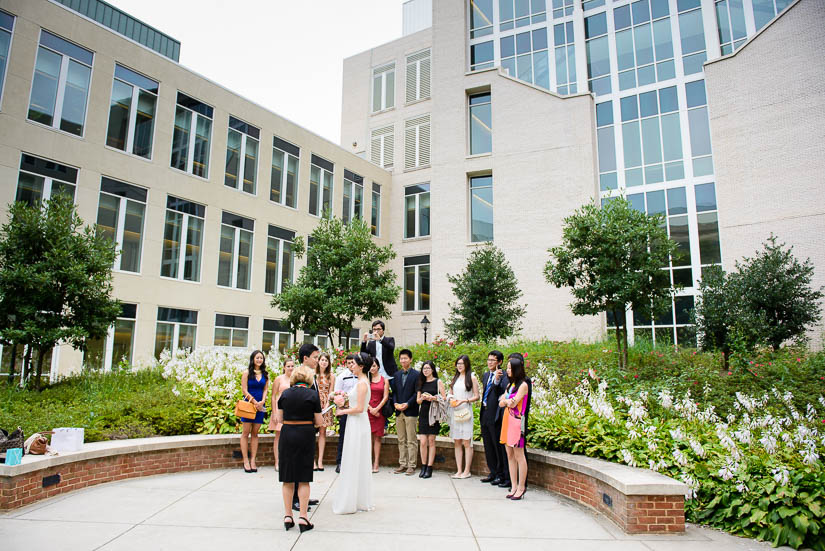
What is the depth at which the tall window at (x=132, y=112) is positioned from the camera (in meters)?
19.8

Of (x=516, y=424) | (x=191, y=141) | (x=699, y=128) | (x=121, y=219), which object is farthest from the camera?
(x=699, y=128)

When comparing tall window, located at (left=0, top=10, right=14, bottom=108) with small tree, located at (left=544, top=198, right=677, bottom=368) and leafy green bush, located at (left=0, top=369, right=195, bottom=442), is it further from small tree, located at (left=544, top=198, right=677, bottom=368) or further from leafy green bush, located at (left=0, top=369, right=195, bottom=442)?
small tree, located at (left=544, top=198, right=677, bottom=368)

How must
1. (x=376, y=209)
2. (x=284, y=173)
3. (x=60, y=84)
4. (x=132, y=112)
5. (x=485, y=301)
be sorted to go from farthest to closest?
(x=376, y=209) → (x=284, y=173) → (x=132, y=112) → (x=485, y=301) → (x=60, y=84)

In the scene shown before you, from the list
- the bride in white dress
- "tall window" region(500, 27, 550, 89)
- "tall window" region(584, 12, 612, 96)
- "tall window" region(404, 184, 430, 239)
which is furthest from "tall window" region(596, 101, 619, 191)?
the bride in white dress

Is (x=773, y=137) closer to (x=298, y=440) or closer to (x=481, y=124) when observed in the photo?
(x=481, y=124)

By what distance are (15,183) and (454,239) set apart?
1954 centimetres

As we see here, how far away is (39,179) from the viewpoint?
17422mm

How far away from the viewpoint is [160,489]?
7391 millimetres

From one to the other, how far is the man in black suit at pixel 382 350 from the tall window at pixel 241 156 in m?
17.5

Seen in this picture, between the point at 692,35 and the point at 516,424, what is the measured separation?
82.8 feet

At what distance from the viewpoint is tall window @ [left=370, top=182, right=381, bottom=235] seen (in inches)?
1256

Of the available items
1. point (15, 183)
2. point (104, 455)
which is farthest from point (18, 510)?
point (15, 183)

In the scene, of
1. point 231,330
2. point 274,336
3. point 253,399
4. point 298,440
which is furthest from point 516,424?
point 274,336

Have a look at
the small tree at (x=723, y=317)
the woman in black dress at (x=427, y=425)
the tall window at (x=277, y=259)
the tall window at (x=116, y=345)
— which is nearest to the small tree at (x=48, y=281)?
the tall window at (x=116, y=345)
